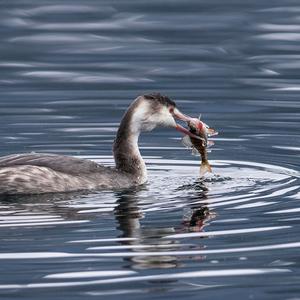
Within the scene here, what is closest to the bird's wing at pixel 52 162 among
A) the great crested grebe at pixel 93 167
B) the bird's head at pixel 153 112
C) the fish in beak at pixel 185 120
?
the great crested grebe at pixel 93 167

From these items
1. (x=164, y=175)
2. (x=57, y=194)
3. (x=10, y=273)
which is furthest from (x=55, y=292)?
(x=164, y=175)

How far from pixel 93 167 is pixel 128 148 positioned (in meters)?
0.59

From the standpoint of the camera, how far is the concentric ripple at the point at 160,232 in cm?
1108

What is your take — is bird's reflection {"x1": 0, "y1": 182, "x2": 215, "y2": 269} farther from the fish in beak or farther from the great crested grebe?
the fish in beak

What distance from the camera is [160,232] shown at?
1247cm

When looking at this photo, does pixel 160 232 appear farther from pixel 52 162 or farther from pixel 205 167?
pixel 205 167

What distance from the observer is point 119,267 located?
11.3m

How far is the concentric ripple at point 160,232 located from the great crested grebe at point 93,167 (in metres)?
0.14

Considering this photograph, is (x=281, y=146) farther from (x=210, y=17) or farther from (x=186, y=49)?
(x=210, y=17)

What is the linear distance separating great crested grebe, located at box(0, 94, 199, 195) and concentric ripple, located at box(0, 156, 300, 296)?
137mm

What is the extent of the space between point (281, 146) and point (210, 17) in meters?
10.6

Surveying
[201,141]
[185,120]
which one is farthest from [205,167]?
[185,120]

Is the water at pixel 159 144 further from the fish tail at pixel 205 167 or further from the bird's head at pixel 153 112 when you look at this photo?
the bird's head at pixel 153 112

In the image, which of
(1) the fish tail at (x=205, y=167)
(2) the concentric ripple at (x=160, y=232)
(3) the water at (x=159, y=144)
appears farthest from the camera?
(1) the fish tail at (x=205, y=167)
